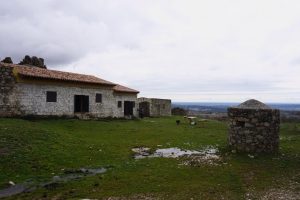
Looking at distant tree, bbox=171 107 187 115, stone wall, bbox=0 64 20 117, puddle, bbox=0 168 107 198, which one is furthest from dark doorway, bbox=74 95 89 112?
distant tree, bbox=171 107 187 115

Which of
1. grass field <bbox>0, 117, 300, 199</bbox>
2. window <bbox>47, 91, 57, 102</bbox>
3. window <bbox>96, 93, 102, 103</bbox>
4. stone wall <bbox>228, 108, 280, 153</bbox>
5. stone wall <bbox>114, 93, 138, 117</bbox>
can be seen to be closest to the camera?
grass field <bbox>0, 117, 300, 199</bbox>

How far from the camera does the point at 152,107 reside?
50625 mm

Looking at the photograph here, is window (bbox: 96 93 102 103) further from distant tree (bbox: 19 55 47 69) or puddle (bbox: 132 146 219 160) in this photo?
puddle (bbox: 132 146 219 160)

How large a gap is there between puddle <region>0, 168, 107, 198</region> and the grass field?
Answer: 0.36 metres

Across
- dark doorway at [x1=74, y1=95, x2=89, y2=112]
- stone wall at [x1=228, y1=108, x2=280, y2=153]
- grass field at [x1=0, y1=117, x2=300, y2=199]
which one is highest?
dark doorway at [x1=74, y1=95, x2=89, y2=112]

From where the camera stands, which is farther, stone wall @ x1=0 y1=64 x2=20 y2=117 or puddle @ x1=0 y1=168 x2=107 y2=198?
stone wall @ x1=0 y1=64 x2=20 y2=117

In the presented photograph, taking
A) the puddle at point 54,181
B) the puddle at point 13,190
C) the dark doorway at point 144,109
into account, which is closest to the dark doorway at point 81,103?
the dark doorway at point 144,109

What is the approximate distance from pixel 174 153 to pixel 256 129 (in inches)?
183

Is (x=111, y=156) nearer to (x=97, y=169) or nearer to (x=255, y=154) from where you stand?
(x=97, y=169)

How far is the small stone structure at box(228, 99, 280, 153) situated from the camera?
19656mm

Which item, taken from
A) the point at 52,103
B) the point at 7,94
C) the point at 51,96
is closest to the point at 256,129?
the point at 52,103

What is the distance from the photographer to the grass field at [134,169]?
40.4 feet

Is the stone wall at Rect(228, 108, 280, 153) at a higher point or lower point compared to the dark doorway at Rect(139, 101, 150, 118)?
lower

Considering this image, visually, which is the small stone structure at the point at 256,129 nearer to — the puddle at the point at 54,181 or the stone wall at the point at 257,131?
the stone wall at the point at 257,131
